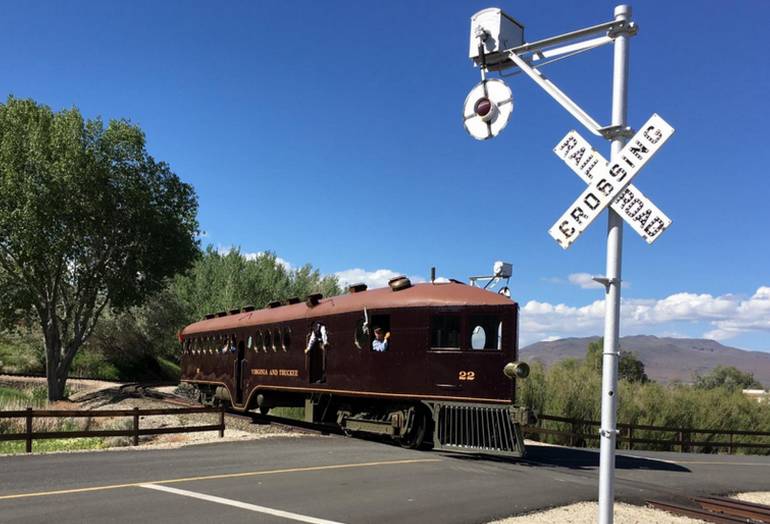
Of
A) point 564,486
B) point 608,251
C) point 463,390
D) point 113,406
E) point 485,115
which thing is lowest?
point 113,406

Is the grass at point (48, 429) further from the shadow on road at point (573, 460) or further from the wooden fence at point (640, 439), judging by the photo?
the wooden fence at point (640, 439)

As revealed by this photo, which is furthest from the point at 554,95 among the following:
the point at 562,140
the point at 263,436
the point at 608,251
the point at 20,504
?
the point at 263,436

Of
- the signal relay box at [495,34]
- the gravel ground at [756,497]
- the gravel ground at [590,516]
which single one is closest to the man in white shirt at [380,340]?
the gravel ground at [590,516]

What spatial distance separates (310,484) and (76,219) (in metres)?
25.1

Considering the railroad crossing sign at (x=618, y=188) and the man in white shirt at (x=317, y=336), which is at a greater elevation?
the railroad crossing sign at (x=618, y=188)

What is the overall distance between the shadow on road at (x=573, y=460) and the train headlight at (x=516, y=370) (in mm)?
1948

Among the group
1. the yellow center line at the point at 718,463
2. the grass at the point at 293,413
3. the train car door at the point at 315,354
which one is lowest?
the grass at the point at 293,413

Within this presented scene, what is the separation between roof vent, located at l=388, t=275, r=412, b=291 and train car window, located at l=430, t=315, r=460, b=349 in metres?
1.54

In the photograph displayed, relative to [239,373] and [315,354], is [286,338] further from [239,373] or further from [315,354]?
[239,373]

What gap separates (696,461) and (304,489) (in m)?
12.2

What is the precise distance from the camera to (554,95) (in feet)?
18.6

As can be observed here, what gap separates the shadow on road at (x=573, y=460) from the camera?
44.2 feet

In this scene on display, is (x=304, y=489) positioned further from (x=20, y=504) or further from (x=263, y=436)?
(x=263, y=436)

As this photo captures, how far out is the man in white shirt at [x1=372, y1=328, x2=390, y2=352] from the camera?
1423 cm
